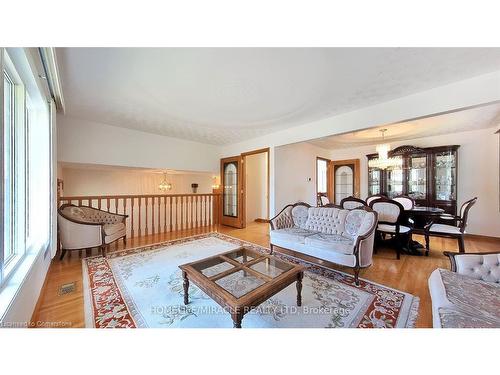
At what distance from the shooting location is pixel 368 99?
263cm

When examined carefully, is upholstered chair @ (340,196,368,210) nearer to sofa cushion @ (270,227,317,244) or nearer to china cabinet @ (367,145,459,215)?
sofa cushion @ (270,227,317,244)

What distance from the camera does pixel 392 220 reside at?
3250 millimetres

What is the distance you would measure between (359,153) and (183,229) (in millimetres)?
5610

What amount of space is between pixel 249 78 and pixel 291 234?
2.23 m

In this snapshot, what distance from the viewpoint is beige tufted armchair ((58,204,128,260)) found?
9.56 feet

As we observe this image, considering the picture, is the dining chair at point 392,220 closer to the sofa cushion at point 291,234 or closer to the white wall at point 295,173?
the sofa cushion at point 291,234

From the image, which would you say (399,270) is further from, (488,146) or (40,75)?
(40,75)

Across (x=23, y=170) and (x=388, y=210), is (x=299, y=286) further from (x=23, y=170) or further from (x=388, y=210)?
(x=23, y=170)

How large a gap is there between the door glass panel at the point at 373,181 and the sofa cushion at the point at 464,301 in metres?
4.22

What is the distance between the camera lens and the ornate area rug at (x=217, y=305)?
1571 mm

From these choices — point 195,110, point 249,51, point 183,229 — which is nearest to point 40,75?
point 195,110

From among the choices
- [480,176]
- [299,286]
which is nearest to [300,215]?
[299,286]

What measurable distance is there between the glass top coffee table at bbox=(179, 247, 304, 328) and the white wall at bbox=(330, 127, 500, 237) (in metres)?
4.98

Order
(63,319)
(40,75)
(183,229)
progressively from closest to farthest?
(63,319)
(40,75)
(183,229)
